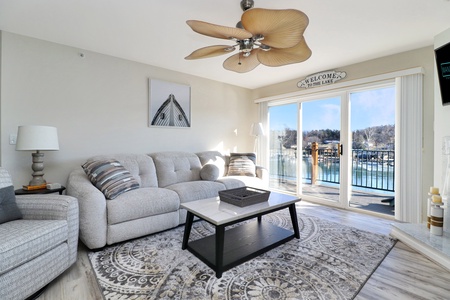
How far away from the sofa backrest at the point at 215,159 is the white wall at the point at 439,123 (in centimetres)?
295

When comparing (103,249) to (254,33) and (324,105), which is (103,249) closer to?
(254,33)

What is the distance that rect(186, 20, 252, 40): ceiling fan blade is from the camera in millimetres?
1474

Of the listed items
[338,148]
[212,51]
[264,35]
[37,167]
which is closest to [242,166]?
[338,148]

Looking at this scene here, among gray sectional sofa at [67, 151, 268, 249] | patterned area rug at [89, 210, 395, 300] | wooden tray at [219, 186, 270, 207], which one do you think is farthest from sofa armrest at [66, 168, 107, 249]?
wooden tray at [219, 186, 270, 207]

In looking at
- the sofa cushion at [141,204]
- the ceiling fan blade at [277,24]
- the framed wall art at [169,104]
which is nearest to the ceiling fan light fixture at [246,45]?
the ceiling fan blade at [277,24]

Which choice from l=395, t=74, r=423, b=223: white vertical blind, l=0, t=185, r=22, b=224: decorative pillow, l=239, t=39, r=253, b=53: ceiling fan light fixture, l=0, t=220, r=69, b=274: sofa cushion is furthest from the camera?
l=395, t=74, r=423, b=223: white vertical blind

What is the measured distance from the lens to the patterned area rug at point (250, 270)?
5.11 feet

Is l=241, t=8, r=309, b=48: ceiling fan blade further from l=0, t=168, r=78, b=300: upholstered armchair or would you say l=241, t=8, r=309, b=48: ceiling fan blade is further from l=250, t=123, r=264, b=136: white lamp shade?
l=250, t=123, r=264, b=136: white lamp shade

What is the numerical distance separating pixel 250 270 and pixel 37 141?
2.49m

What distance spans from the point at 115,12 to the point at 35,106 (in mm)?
1575

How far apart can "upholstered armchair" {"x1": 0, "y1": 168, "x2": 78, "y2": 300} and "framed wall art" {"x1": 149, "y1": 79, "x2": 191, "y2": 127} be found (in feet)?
6.57

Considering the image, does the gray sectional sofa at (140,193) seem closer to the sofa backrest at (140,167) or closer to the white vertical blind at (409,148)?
the sofa backrest at (140,167)

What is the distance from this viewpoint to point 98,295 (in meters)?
1.53

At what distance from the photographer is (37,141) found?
2252 mm
